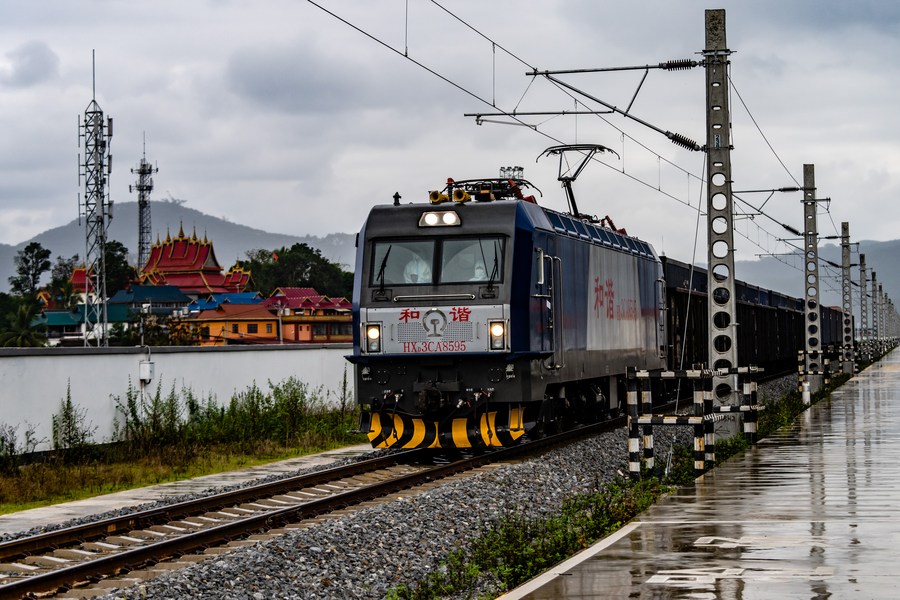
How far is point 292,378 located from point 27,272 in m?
140

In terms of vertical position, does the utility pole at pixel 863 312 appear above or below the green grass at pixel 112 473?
above

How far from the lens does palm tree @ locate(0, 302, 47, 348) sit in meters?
107

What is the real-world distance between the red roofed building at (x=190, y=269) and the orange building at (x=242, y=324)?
4345 centimetres

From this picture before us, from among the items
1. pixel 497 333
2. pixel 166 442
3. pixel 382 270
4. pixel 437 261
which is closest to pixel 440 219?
pixel 437 261

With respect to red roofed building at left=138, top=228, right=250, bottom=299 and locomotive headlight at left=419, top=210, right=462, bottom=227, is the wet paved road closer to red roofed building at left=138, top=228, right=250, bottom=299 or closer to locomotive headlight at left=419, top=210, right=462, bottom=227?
locomotive headlight at left=419, top=210, right=462, bottom=227

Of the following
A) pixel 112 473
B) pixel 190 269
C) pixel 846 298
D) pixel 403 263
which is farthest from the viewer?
pixel 190 269

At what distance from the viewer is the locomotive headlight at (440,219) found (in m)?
18.9

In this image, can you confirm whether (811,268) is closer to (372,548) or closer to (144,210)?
(372,548)

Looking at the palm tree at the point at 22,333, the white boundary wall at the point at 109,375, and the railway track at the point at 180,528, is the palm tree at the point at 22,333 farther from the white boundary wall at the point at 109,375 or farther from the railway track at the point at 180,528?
the railway track at the point at 180,528

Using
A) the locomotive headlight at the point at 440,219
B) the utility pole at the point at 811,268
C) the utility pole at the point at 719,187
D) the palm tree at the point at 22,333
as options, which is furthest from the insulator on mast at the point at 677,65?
the palm tree at the point at 22,333

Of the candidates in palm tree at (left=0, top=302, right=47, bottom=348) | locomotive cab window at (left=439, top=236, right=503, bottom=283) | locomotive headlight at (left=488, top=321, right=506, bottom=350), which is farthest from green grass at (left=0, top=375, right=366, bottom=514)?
palm tree at (left=0, top=302, right=47, bottom=348)

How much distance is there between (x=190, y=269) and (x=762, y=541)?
6541 inches

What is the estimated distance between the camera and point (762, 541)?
10.6 metres

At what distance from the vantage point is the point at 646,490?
582 inches
